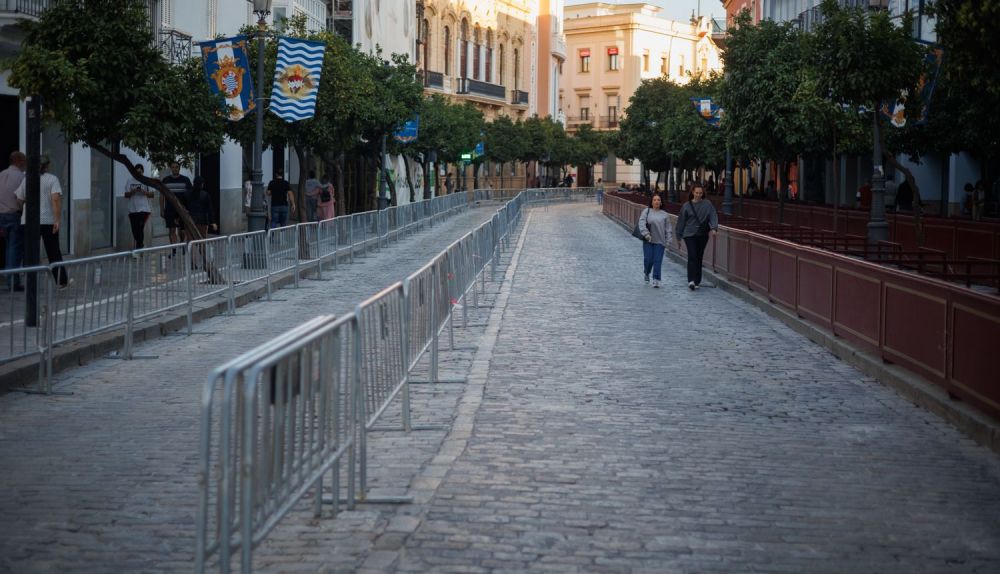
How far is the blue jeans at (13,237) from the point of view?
18.7 meters

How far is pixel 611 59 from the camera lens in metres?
118

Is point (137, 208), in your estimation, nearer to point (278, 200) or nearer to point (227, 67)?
point (227, 67)

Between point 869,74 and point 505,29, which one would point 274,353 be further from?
point 505,29

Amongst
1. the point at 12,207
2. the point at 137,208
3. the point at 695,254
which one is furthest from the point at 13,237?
the point at 695,254

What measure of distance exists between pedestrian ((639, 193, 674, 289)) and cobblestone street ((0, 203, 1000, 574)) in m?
7.79

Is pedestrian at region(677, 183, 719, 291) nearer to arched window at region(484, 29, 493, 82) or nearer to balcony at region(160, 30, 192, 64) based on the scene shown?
balcony at region(160, 30, 192, 64)

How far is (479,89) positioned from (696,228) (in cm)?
6530

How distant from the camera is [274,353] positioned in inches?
210

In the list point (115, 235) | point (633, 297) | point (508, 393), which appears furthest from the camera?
point (115, 235)

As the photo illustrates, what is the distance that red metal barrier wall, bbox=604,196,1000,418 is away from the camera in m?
9.45

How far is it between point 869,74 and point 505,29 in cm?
7103

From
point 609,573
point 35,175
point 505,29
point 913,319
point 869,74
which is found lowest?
point 609,573

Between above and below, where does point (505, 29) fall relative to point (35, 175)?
above

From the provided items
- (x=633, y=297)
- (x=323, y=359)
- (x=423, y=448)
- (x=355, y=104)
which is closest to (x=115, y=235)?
(x=355, y=104)
